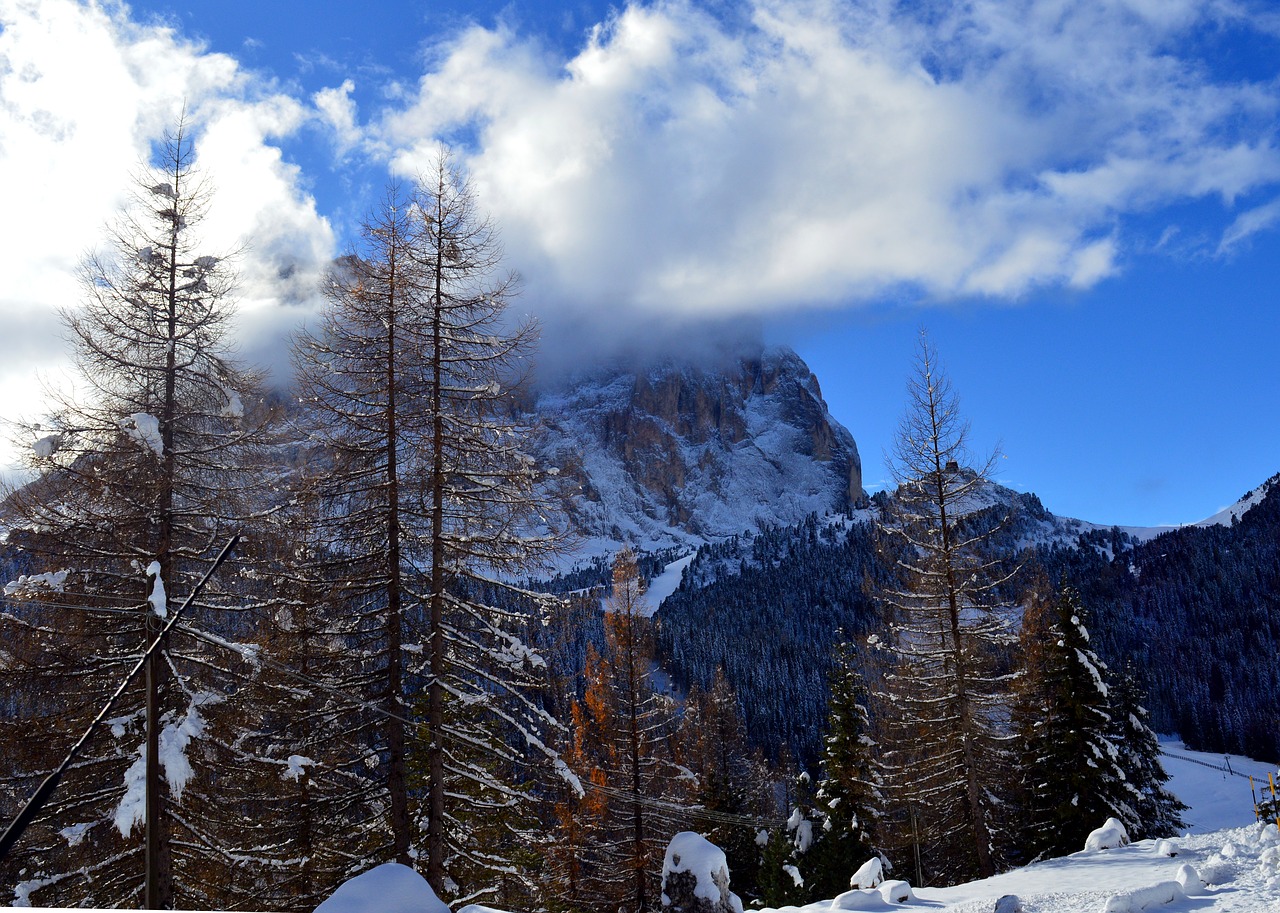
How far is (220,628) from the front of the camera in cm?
1231

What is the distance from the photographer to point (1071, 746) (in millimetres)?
21406

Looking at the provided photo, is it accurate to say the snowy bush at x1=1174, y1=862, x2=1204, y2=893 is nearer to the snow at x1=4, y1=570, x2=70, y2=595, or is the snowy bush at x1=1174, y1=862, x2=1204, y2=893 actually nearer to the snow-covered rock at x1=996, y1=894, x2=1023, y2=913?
the snow-covered rock at x1=996, y1=894, x2=1023, y2=913

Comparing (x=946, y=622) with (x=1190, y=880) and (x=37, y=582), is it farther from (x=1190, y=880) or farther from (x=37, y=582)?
(x=37, y=582)

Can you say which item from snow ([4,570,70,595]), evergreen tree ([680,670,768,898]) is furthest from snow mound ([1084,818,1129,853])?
snow ([4,570,70,595])

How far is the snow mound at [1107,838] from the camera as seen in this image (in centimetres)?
1448

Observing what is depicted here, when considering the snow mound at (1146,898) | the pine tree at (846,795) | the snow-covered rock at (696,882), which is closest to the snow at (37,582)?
the snow-covered rock at (696,882)

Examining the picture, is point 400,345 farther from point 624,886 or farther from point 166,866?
point 624,886

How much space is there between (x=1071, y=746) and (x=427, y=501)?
1945cm

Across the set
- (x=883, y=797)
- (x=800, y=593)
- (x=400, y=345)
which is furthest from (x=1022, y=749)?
(x=800, y=593)

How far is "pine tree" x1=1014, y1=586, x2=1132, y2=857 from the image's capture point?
20891 millimetres

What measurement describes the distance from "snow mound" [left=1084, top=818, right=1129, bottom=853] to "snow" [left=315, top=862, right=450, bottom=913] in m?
14.1

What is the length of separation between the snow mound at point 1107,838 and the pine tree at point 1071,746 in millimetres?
4979

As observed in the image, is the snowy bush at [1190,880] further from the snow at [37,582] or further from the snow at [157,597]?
the snow at [37,582]

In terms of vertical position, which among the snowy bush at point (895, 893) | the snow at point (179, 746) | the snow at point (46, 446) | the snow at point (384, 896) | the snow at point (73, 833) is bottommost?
the snowy bush at point (895, 893)
